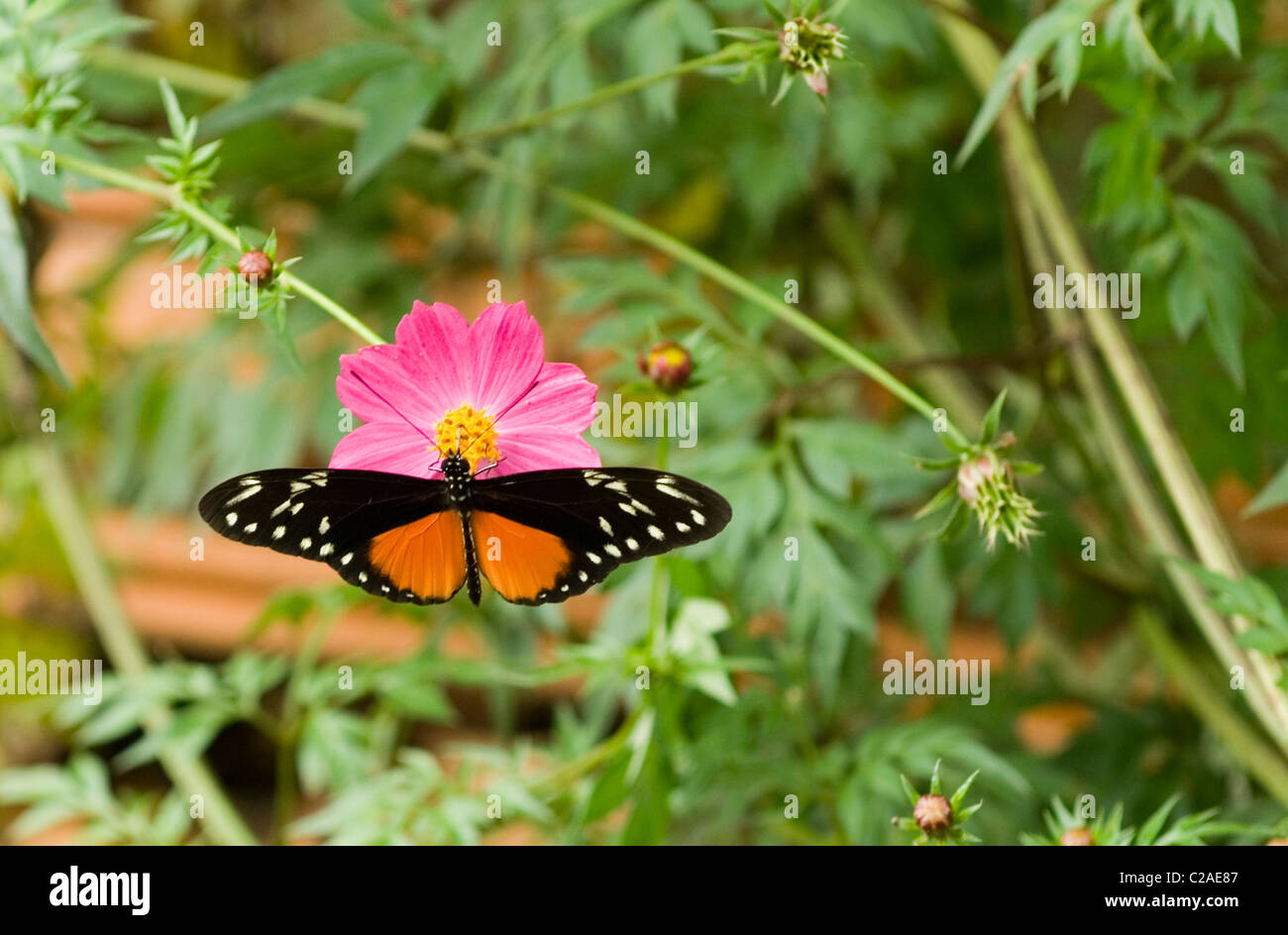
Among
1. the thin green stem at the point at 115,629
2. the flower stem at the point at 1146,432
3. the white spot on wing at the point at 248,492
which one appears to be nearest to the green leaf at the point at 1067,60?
the flower stem at the point at 1146,432

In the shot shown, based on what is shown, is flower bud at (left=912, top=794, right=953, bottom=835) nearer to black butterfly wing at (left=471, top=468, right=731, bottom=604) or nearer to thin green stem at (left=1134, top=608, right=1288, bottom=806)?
black butterfly wing at (left=471, top=468, right=731, bottom=604)

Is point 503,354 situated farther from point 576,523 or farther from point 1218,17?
point 1218,17

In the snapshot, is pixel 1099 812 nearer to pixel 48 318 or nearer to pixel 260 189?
pixel 260 189

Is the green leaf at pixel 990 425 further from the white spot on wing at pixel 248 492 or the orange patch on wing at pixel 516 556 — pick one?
the white spot on wing at pixel 248 492

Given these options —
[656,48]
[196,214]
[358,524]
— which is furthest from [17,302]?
[656,48]

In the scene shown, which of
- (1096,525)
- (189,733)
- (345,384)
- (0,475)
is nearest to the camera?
(345,384)
